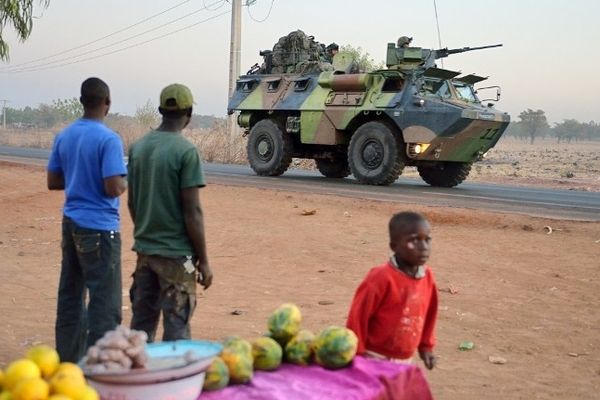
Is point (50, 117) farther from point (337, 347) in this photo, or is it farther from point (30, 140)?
point (337, 347)

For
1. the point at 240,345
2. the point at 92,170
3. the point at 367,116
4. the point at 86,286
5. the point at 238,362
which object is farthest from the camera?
the point at 367,116

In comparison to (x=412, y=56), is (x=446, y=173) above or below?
below

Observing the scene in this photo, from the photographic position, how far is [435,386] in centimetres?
565

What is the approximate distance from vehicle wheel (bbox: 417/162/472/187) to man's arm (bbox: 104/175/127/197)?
50.1 ft

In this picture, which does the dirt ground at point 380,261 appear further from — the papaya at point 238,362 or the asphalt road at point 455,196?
the papaya at point 238,362

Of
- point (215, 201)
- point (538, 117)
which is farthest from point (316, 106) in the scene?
point (538, 117)

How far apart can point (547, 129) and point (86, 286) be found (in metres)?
114

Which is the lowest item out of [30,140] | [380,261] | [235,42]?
[30,140]

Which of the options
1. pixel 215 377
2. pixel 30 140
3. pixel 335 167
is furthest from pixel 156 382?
pixel 30 140

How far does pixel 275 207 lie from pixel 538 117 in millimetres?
90104

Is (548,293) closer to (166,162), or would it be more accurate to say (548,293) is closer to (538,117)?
(166,162)

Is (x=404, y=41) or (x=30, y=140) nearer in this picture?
(x=404, y=41)

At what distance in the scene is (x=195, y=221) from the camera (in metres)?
4.45

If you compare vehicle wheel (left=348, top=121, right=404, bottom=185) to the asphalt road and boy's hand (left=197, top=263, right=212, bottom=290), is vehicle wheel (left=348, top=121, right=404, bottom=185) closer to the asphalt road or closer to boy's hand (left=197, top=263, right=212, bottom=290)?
the asphalt road
